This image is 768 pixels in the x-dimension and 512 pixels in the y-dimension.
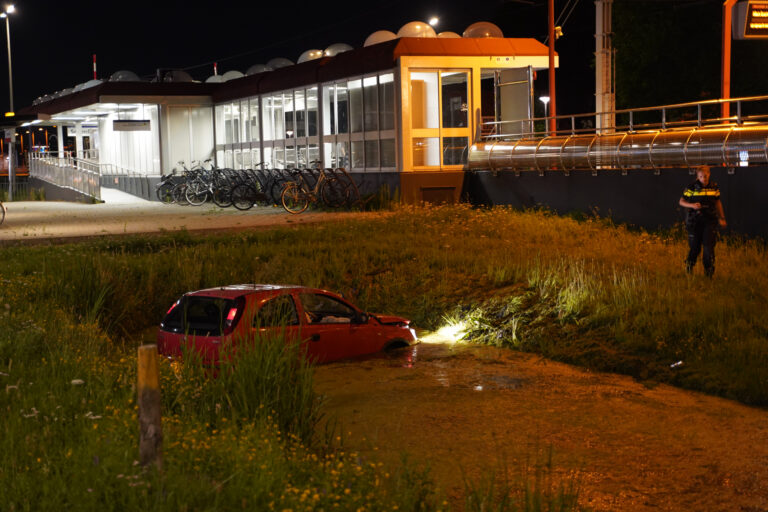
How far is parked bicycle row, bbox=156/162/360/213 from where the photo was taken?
29.6 metres

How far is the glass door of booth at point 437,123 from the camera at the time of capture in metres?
29.5

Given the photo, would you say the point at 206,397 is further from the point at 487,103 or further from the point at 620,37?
the point at 620,37

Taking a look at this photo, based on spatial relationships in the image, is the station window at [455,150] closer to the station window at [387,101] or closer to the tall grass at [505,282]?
the station window at [387,101]

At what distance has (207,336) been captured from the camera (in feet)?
37.4

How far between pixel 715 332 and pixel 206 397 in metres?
7.43

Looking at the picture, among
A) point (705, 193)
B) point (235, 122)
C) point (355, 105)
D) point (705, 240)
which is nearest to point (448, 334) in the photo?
point (705, 240)

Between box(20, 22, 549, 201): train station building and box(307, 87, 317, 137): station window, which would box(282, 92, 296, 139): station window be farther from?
box(307, 87, 317, 137): station window

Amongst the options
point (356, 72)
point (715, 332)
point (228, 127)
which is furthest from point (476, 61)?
point (715, 332)

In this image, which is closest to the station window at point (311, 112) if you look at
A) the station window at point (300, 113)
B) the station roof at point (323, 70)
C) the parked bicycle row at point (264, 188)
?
the station window at point (300, 113)

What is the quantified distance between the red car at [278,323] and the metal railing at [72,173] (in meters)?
27.6

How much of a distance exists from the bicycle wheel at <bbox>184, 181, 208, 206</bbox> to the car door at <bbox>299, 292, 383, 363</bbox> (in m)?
21.6

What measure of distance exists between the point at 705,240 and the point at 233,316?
7.76 meters

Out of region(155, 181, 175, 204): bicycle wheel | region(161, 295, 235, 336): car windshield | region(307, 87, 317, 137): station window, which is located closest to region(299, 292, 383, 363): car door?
region(161, 295, 235, 336): car windshield

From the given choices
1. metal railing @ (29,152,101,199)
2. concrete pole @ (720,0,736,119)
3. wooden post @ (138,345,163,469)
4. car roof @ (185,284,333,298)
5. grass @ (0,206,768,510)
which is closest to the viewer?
wooden post @ (138,345,163,469)
